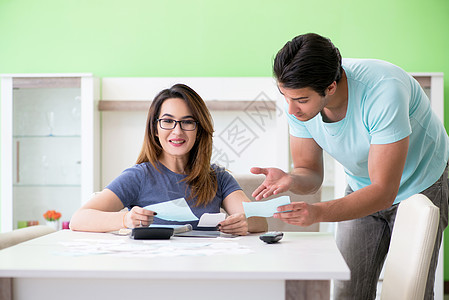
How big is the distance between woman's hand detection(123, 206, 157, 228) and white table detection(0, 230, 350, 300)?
16.0 inches

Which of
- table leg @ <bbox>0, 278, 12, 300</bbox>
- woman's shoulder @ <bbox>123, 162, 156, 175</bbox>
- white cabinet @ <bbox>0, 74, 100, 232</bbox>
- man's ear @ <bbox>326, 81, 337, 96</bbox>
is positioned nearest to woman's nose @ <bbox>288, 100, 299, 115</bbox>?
→ man's ear @ <bbox>326, 81, 337, 96</bbox>

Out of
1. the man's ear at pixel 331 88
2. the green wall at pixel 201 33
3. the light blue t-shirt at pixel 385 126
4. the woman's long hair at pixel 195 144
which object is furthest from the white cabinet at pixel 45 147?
the man's ear at pixel 331 88

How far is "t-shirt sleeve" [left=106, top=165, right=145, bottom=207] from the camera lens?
1952 millimetres

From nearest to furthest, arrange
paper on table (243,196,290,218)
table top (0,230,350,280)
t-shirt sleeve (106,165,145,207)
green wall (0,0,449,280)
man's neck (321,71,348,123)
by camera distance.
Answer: table top (0,230,350,280) → paper on table (243,196,290,218) → man's neck (321,71,348,123) → t-shirt sleeve (106,165,145,207) → green wall (0,0,449,280)

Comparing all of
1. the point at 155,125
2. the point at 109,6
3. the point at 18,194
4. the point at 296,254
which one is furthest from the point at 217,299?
the point at 109,6

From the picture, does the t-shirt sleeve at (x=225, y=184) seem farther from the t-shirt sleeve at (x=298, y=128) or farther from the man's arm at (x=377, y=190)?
the man's arm at (x=377, y=190)

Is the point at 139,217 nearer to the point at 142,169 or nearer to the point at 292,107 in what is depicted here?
the point at 142,169

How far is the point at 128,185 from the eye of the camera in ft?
6.48

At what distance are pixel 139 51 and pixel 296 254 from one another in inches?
123

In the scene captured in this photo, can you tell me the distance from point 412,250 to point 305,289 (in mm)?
392

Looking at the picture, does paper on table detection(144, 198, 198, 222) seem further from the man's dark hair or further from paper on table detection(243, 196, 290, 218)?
the man's dark hair

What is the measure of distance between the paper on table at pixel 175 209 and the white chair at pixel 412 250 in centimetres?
59

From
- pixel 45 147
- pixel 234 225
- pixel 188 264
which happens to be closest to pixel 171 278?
pixel 188 264

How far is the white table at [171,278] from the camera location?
3.65 feet
